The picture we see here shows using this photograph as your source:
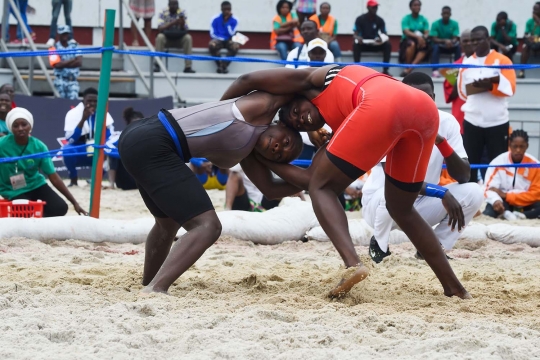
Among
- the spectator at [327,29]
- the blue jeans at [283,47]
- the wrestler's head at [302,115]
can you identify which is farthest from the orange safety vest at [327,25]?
the wrestler's head at [302,115]

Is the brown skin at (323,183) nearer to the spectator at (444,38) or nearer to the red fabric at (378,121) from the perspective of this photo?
the red fabric at (378,121)

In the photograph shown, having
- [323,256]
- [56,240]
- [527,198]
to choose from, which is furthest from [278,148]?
[527,198]

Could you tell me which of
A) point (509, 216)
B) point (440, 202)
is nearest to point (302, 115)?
point (440, 202)

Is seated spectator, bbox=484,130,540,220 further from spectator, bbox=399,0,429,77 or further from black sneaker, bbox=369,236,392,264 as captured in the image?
spectator, bbox=399,0,429,77

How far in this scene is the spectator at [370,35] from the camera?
47.8 feet

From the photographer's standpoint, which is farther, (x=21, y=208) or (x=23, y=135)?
(x=23, y=135)

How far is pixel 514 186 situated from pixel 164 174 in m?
6.10

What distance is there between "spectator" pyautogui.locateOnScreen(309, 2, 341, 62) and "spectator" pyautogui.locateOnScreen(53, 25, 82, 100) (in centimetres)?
430

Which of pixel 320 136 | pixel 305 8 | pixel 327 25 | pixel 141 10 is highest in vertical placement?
pixel 305 8

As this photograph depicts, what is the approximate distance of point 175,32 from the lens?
1468 cm

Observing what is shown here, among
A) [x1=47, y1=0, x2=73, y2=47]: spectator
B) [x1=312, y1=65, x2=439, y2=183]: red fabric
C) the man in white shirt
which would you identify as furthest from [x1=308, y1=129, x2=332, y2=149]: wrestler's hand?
[x1=47, y1=0, x2=73, y2=47]: spectator

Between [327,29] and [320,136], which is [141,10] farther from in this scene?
[320,136]

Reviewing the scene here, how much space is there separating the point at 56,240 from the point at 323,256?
2066 mm

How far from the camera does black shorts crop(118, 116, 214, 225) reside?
4.11 metres
